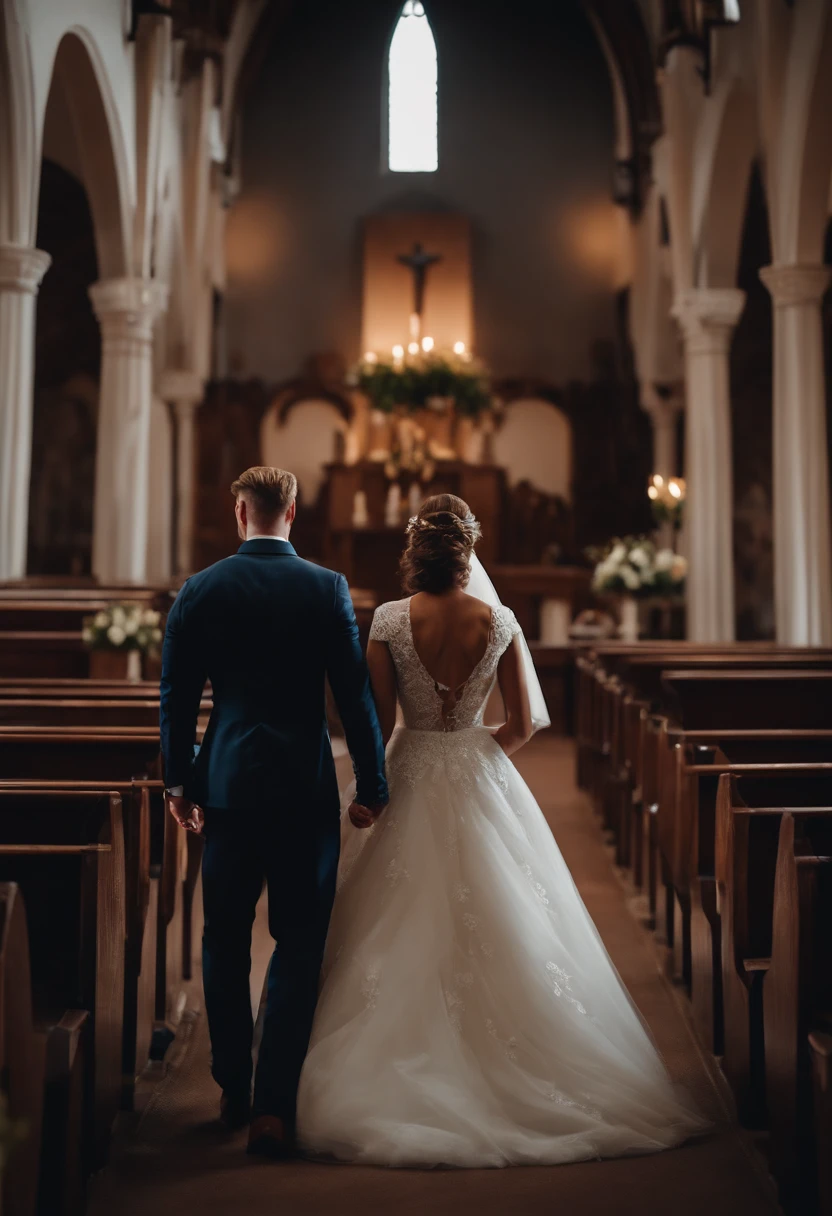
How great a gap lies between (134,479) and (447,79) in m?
9.01

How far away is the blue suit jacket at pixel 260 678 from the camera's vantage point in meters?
2.88

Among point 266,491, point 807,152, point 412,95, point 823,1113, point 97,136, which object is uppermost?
point 412,95

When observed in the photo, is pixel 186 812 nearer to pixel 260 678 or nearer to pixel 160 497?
pixel 260 678

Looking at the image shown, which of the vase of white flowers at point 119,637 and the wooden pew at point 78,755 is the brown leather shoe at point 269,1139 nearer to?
the wooden pew at point 78,755

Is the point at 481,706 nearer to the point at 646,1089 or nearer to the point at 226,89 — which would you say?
the point at 646,1089

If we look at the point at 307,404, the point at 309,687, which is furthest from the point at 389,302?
the point at 309,687

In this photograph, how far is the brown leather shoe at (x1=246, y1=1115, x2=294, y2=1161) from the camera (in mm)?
2754

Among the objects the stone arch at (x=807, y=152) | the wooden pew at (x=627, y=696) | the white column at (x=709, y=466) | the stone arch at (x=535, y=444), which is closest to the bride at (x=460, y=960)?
the wooden pew at (x=627, y=696)

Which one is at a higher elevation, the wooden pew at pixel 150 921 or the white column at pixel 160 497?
the white column at pixel 160 497

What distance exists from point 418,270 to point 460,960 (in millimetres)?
14250

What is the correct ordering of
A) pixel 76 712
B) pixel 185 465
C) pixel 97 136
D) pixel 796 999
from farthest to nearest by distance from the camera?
pixel 185 465, pixel 97 136, pixel 76 712, pixel 796 999

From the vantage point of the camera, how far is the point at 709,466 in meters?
11.6

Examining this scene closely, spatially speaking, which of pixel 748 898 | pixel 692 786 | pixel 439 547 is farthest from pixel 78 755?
pixel 748 898

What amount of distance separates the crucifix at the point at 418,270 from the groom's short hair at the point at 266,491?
44.3ft
